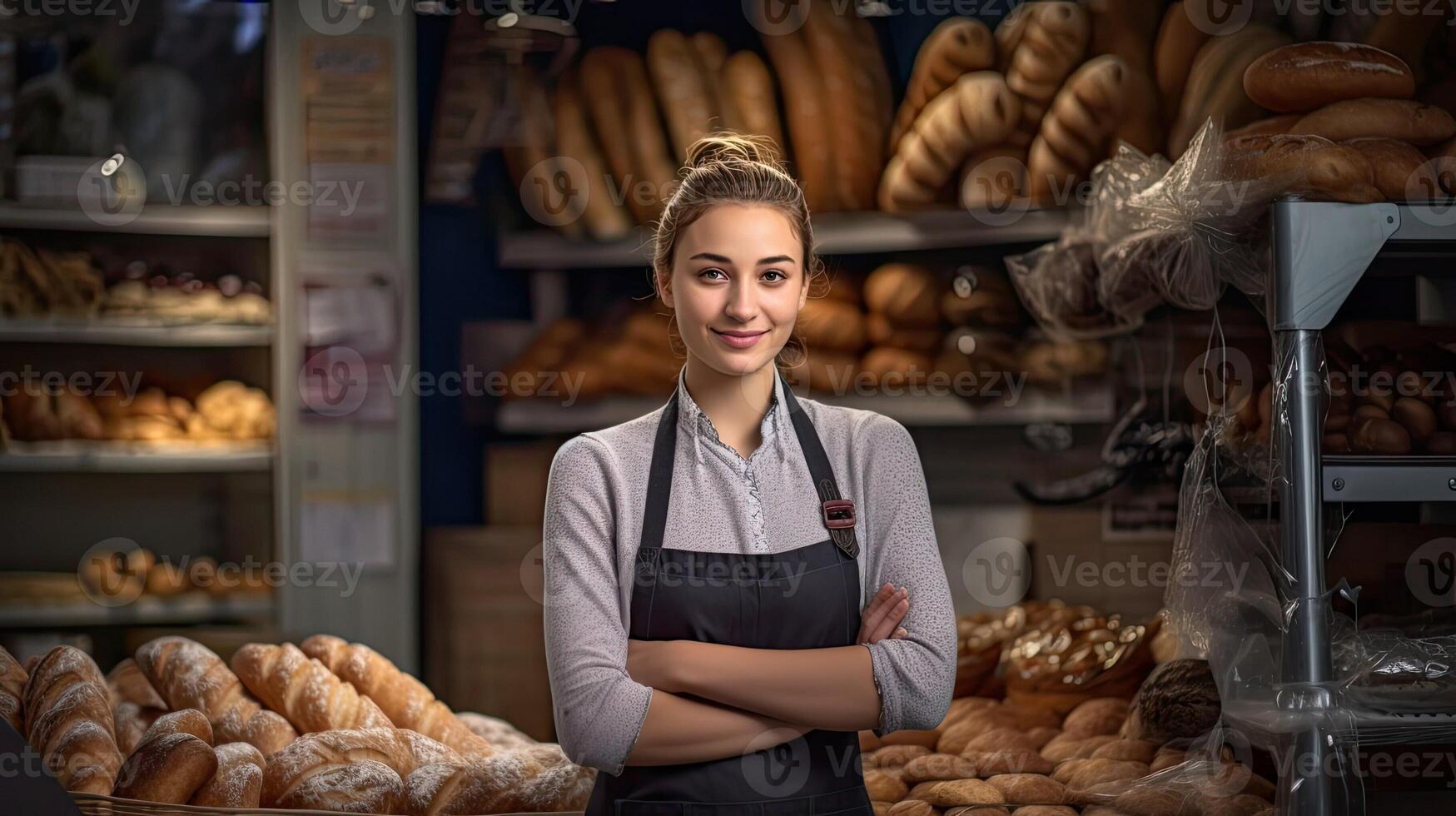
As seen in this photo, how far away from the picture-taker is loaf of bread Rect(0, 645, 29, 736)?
1.87m

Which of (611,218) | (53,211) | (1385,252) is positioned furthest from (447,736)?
(53,211)

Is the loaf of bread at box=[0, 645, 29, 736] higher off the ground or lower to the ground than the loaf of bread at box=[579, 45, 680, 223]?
lower

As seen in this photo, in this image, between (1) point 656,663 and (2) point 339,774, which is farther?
(2) point 339,774

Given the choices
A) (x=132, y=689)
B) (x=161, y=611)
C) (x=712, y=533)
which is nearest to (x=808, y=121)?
(x=712, y=533)

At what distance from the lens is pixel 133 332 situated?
296 cm

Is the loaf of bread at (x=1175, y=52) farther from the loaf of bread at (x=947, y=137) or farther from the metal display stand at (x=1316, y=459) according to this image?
the metal display stand at (x=1316, y=459)

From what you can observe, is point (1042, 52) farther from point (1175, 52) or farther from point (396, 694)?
point (396, 694)

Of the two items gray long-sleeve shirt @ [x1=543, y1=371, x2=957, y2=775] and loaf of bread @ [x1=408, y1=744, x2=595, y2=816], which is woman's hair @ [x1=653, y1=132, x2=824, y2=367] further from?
loaf of bread @ [x1=408, y1=744, x2=595, y2=816]

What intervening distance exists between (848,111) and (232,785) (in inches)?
69.6

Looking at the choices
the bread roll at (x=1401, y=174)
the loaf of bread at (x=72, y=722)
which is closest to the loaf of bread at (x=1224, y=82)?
the bread roll at (x=1401, y=174)

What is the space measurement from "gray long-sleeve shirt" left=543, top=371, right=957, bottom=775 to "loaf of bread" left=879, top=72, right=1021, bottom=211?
1200mm

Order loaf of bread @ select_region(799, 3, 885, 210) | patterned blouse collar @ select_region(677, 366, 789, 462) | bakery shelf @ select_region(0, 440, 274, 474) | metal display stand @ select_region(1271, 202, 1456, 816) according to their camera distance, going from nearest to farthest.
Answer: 1. patterned blouse collar @ select_region(677, 366, 789, 462)
2. metal display stand @ select_region(1271, 202, 1456, 816)
3. loaf of bread @ select_region(799, 3, 885, 210)
4. bakery shelf @ select_region(0, 440, 274, 474)

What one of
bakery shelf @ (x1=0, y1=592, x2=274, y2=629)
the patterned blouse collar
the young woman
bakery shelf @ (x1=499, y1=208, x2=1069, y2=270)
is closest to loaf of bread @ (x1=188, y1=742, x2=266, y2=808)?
the young woman

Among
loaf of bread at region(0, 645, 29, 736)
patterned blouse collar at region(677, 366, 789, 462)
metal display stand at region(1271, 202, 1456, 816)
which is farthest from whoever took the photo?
loaf of bread at region(0, 645, 29, 736)
